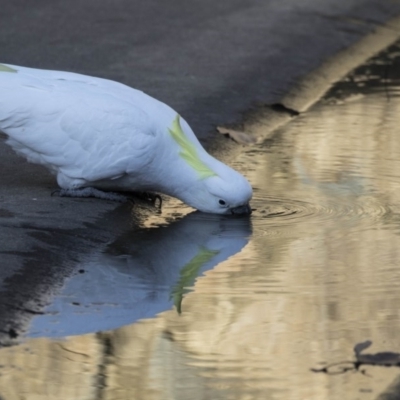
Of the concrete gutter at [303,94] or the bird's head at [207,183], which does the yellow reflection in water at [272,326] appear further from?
the concrete gutter at [303,94]

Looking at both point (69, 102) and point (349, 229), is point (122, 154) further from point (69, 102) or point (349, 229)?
point (349, 229)

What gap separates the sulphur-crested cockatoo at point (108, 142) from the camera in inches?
229

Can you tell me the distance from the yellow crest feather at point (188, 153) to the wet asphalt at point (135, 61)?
460 mm

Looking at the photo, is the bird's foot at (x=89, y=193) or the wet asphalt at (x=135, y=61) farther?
the bird's foot at (x=89, y=193)

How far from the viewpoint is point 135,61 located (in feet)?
31.7

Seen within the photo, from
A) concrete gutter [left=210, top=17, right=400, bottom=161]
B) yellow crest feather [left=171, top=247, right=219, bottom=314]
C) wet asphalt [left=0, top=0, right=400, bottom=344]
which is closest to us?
yellow crest feather [left=171, top=247, right=219, bottom=314]

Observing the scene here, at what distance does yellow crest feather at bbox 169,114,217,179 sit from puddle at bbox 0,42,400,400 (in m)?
0.27

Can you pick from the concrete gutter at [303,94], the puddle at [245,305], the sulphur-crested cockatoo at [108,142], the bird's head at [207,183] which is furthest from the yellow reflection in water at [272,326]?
the concrete gutter at [303,94]

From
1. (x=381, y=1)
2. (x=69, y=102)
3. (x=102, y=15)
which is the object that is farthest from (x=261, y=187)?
(x=381, y=1)

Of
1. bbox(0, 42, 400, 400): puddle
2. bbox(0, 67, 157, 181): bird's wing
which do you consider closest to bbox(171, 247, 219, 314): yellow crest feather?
bbox(0, 42, 400, 400): puddle

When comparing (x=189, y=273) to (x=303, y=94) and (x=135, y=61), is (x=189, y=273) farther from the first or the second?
(x=135, y=61)

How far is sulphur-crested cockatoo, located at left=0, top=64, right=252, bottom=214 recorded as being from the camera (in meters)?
5.81

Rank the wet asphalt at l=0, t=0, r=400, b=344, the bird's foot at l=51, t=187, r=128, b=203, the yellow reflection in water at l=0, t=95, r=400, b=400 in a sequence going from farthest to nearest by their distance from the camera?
the bird's foot at l=51, t=187, r=128, b=203 → the wet asphalt at l=0, t=0, r=400, b=344 → the yellow reflection in water at l=0, t=95, r=400, b=400

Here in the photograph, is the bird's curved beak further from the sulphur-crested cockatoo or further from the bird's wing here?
the bird's wing
